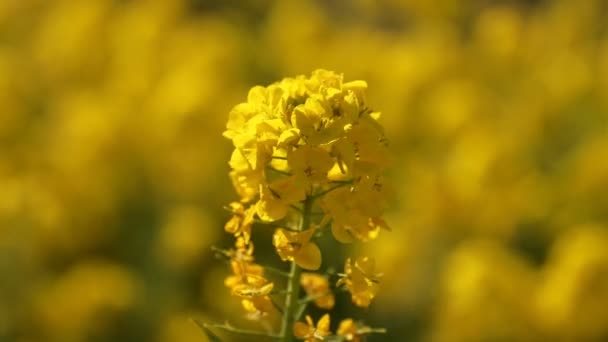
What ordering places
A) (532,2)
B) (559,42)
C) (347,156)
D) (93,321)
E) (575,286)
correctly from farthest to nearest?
Result: (532,2)
(559,42)
(93,321)
(575,286)
(347,156)

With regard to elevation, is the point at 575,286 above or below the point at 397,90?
below

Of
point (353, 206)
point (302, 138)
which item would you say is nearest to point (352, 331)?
point (353, 206)

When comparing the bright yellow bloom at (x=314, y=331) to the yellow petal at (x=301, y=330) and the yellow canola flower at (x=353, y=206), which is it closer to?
the yellow petal at (x=301, y=330)

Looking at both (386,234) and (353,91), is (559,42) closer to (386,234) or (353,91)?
(386,234)

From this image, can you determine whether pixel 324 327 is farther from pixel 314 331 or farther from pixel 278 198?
pixel 278 198

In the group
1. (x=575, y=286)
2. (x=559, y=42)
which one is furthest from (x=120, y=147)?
(x=559, y=42)

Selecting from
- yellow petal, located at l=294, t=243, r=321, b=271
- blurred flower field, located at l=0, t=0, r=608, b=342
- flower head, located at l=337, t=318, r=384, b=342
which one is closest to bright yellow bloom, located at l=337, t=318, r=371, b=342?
flower head, located at l=337, t=318, r=384, b=342
